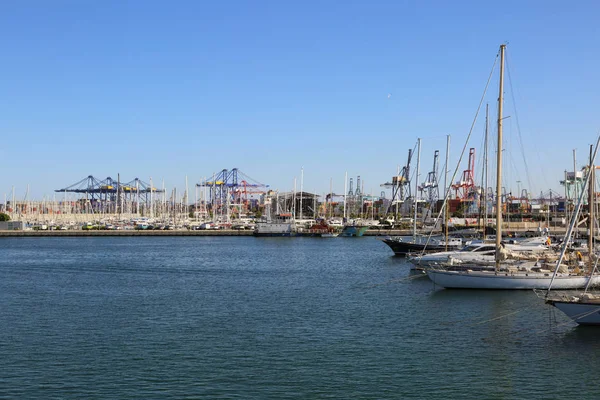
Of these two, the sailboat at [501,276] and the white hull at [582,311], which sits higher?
the sailboat at [501,276]

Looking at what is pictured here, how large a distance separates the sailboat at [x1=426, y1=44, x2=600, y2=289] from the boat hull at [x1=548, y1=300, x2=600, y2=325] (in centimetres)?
649

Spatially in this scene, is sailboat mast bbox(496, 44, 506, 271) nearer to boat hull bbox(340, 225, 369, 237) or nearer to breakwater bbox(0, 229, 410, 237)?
boat hull bbox(340, 225, 369, 237)

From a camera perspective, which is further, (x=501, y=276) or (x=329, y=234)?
(x=329, y=234)

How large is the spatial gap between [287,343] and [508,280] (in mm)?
13124

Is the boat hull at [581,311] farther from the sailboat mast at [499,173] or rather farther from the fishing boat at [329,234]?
the fishing boat at [329,234]

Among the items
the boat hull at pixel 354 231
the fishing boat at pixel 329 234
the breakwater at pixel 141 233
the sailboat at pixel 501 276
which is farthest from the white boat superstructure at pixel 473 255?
the breakwater at pixel 141 233

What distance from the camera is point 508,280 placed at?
98.6 feet

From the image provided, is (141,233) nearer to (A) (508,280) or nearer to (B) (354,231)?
(B) (354,231)

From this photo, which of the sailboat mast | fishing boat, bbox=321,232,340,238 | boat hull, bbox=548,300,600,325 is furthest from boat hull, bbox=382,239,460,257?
fishing boat, bbox=321,232,340,238

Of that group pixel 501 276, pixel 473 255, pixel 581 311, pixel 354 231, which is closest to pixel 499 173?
pixel 501 276

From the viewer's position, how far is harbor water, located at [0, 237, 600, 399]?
54.1 ft

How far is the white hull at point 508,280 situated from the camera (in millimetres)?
29172

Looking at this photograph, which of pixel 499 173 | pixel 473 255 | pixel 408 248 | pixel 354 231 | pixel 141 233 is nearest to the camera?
pixel 499 173

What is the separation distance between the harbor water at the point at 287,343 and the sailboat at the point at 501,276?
0.52 m
